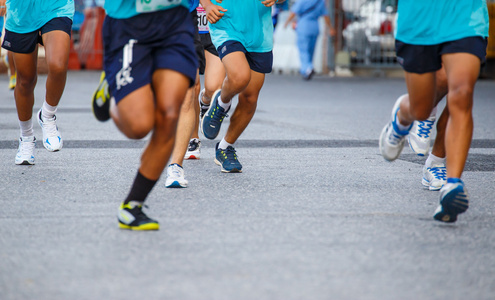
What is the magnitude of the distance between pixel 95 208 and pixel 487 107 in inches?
351

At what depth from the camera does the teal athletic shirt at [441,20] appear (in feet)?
14.2

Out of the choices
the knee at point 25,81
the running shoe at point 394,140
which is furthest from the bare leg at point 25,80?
the running shoe at point 394,140

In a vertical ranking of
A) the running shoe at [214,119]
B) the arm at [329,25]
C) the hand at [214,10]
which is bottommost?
the arm at [329,25]

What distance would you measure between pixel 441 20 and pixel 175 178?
1934mm

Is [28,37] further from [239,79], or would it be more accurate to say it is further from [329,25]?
[329,25]

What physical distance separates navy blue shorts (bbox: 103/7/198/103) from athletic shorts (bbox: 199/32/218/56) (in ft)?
8.19

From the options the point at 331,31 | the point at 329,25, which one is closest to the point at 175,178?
the point at 329,25

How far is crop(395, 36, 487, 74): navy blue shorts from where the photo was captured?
4.28 meters

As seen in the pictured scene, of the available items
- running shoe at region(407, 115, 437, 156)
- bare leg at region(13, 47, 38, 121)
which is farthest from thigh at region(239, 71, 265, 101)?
bare leg at region(13, 47, 38, 121)

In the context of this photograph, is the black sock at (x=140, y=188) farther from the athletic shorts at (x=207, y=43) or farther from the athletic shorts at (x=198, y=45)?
the athletic shorts at (x=207, y=43)

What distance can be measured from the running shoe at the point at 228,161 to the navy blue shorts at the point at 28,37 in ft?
4.82

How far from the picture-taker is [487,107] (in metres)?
12.1

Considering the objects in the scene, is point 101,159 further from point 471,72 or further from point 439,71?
point 471,72

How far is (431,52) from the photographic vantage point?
4.44 m
